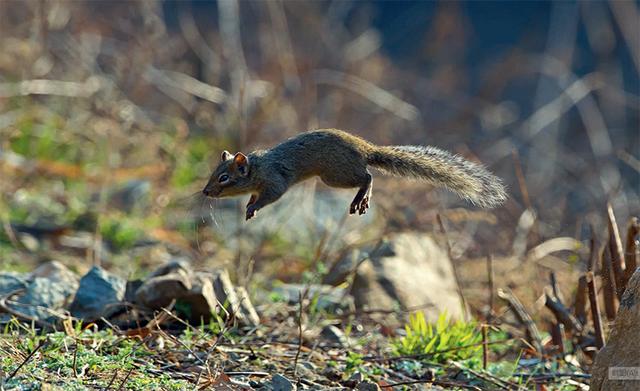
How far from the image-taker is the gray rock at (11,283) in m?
4.99

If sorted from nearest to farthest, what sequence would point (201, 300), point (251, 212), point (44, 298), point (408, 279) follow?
point (251, 212) → point (201, 300) → point (44, 298) → point (408, 279)

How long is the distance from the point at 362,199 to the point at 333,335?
1372 mm

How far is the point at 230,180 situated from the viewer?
153 inches

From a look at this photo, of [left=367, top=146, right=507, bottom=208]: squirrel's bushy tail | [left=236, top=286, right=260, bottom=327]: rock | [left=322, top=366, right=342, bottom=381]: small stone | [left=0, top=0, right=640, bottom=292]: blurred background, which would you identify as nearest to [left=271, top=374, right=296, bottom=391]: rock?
[left=322, top=366, right=342, bottom=381]: small stone

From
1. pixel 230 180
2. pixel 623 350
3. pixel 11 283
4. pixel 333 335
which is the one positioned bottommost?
pixel 11 283

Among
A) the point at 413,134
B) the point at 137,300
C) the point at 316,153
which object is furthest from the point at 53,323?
the point at 413,134

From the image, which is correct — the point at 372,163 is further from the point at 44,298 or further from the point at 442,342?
the point at 44,298

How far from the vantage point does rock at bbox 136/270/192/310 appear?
4.79 metres

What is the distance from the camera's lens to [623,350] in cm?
348

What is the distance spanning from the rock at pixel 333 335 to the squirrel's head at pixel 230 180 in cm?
132

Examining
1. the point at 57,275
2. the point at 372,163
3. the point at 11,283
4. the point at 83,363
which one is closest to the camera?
the point at 83,363

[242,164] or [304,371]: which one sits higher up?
[242,164]

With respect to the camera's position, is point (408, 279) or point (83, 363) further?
point (408, 279)

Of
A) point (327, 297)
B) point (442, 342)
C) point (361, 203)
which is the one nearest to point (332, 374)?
point (442, 342)
